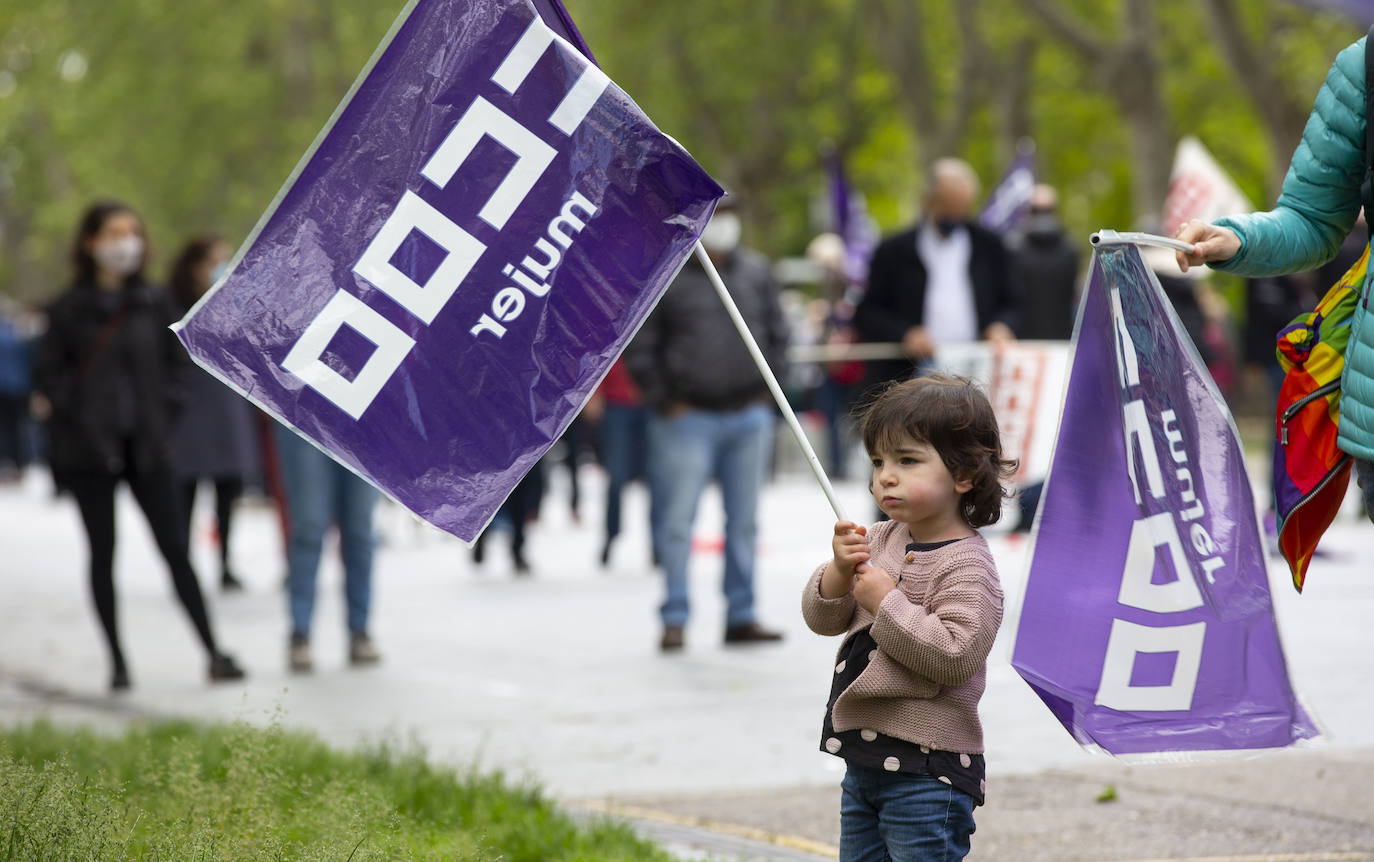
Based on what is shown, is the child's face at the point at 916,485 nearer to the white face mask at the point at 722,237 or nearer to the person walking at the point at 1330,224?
the person walking at the point at 1330,224

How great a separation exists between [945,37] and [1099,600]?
119 feet

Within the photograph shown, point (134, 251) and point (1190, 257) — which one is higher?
point (134, 251)

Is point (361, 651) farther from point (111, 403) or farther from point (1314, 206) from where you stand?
point (1314, 206)

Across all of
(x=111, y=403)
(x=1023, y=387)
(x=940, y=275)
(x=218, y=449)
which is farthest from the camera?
(x=218, y=449)

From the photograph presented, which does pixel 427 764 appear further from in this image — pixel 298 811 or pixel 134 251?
pixel 134 251

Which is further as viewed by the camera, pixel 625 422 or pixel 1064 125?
pixel 1064 125

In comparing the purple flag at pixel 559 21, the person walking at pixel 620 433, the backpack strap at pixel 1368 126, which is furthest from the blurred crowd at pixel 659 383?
the backpack strap at pixel 1368 126

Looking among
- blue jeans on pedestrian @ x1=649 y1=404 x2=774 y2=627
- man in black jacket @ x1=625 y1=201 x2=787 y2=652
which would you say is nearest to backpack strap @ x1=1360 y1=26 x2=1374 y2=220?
man in black jacket @ x1=625 y1=201 x2=787 y2=652

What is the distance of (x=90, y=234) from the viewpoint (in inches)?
334

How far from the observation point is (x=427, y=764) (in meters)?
5.73

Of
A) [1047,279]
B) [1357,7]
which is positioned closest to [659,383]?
[1047,279]

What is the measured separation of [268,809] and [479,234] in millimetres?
1372

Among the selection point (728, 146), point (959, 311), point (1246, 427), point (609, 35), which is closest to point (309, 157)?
point (959, 311)

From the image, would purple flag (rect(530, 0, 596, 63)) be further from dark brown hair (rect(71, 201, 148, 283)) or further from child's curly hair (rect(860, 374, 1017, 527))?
dark brown hair (rect(71, 201, 148, 283))
